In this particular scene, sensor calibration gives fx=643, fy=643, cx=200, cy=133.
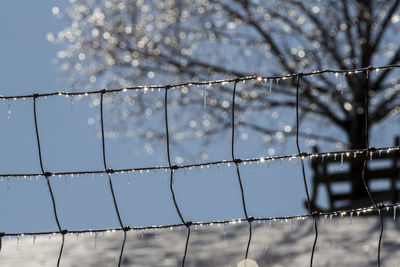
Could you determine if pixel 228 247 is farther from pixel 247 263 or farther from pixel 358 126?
pixel 358 126

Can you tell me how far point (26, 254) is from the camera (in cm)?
399

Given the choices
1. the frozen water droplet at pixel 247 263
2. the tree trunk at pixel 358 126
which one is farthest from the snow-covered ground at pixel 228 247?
the tree trunk at pixel 358 126

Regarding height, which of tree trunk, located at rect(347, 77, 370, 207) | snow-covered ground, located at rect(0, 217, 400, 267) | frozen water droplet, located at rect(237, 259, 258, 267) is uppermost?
frozen water droplet, located at rect(237, 259, 258, 267)

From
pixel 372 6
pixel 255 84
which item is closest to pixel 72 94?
A: pixel 255 84

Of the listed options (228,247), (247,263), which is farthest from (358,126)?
(247,263)

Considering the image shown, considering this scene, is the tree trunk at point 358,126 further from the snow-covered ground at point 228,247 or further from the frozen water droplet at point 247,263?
the frozen water droplet at point 247,263

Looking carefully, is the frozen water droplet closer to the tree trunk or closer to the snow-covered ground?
the snow-covered ground

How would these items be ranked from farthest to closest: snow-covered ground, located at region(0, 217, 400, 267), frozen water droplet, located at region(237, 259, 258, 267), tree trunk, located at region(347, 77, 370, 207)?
tree trunk, located at region(347, 77, 370, 207)
snow-covered ground, located at region(0, 217, 400, 267)
frozen water droplet, located at region(237, 259, 258, 267)

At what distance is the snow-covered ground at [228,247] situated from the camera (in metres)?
3.74

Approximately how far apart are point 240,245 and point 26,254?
1.34m

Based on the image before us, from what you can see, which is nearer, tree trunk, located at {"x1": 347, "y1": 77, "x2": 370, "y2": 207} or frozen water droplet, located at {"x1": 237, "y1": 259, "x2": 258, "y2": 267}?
frozen water droplet, located at {"x1": 237, "y1": 259, "x2": 258, "y2": 267}

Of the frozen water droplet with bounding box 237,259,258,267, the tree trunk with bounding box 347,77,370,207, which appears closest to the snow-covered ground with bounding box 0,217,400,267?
the frozen water droplet with bounding box 237,259,258,267

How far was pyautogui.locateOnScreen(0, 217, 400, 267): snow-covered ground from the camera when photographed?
3744 mm

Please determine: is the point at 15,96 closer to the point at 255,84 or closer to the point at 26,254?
the point at 26,254
